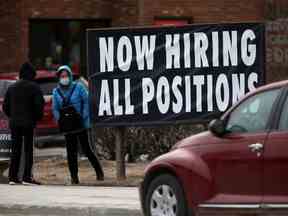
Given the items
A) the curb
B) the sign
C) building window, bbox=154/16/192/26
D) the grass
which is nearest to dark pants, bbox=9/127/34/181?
the grass

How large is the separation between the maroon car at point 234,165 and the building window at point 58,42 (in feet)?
56.1

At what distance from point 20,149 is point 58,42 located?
12524 mm

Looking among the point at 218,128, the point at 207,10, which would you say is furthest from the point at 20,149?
the point at 207,10

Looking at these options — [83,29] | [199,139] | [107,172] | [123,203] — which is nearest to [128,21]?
[83,29]

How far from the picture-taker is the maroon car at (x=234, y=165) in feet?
32.0

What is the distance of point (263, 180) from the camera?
983 cm

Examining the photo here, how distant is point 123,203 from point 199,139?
8.99ft

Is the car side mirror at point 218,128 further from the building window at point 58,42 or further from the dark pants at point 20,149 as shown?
the building window at point 58,42

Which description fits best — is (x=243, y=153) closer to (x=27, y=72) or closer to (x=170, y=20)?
(x=27, y=72)

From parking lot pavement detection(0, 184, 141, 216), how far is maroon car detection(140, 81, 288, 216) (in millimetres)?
1787

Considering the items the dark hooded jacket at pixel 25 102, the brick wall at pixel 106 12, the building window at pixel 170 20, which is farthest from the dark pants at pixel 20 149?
the building window at pixel 170 20

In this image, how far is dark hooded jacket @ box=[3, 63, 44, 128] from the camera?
15.7 m

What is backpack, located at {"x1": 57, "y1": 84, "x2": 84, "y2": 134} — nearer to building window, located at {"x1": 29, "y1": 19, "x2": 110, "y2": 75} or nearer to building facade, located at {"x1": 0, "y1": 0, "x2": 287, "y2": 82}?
building facade, located at {"x1": 0, "y1": 0, "x2": 287, "y2": 82}

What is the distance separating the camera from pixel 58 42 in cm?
2830
